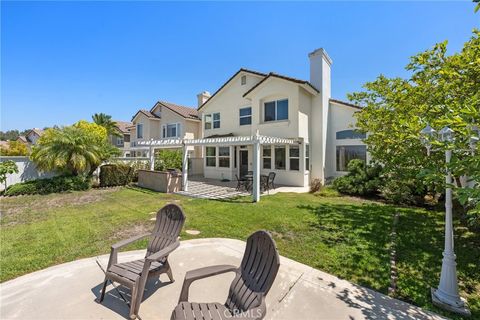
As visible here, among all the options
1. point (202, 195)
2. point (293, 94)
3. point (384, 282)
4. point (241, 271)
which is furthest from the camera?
point (293, 94)

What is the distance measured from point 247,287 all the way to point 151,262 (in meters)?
1.45

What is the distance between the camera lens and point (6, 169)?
12.3 m

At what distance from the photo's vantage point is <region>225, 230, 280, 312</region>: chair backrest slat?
237cm

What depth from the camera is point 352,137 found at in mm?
15164

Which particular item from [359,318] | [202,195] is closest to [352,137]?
[202,195]

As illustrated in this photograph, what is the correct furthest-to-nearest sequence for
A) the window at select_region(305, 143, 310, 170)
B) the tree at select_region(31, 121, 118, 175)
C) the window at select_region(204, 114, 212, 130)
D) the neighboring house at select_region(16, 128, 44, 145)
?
1. the neighboring house at select_region(16, 128, 44, 145)
2. the window at select_region(204, 114, 212, 130)
3. the window at select_region(305, 143, 310, 170)
4. the tree at select_region(31, 121, 118, 175)

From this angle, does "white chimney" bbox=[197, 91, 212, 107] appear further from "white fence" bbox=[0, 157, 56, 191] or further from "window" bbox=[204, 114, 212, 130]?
"white fence" bbox=[0, 157, 56, 191]

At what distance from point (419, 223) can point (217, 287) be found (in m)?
7.49

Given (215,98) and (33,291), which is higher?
(215,98)

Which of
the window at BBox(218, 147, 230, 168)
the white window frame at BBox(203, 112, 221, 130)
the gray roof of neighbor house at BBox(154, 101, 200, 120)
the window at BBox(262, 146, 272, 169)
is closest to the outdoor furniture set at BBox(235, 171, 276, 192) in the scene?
the window at BBox(262, 146, 272, 169)

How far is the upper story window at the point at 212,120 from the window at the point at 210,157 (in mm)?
2189

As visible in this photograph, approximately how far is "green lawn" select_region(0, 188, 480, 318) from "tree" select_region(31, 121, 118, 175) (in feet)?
9.12

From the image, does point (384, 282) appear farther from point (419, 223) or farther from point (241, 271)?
point (419, 223)

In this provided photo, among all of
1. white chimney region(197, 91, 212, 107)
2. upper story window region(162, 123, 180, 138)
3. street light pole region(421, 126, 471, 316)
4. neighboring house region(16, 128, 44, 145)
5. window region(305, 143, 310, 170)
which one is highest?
white chimney region(197, 91, 212, 107)
